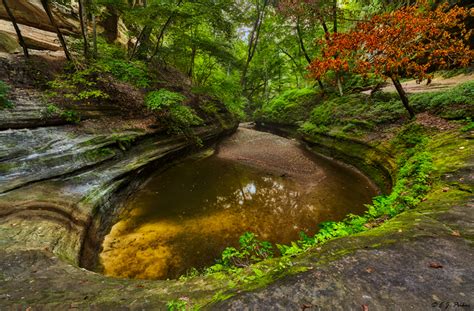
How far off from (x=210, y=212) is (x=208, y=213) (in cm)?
8

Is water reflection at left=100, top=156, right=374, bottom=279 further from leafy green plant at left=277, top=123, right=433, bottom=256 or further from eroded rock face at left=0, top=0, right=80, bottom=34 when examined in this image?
eroded rock face at left=0, top=0, right=80, bottom=34

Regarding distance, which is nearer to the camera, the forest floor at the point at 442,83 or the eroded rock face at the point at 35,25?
the eroded rock face at the point at 35,25

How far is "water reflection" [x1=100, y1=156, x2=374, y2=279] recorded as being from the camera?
4.52 metres

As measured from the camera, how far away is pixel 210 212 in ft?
20.6

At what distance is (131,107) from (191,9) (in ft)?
14.8

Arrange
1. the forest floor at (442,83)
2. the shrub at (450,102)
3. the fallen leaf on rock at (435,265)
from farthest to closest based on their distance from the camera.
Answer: the forest floor at (442,83) → the shrub at (450,102) → the fallen leaf on rock at (435,265)

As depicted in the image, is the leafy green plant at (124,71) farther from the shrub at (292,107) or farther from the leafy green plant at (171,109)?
the shrub at (292,107)

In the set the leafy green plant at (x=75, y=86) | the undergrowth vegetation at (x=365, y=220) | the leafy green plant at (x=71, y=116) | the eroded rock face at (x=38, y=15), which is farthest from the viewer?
the eroded rock face at (x=38, y=15)

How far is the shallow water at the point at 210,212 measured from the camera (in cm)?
453

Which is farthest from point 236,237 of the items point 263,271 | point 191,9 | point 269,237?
point 191,9

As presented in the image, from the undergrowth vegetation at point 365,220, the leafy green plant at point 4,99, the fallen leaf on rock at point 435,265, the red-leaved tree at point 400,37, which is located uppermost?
the red-leaved tree at point 400,37

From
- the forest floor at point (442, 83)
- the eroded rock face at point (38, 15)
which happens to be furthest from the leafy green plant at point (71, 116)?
the forest floor at point (442, 83)

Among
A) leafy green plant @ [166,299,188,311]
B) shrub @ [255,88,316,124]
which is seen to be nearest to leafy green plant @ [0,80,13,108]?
leafy green plant @ [166,299,188,311]

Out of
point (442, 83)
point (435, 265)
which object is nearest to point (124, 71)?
point (435, 265)
